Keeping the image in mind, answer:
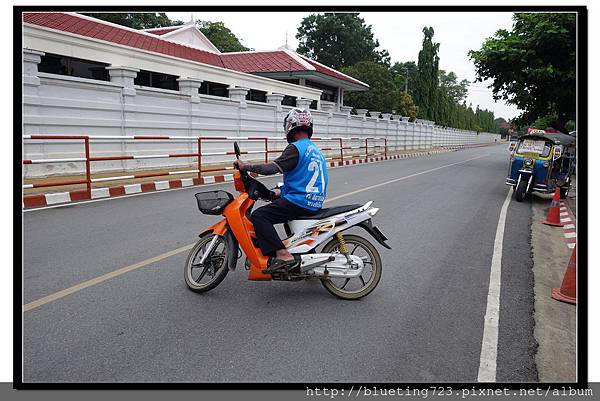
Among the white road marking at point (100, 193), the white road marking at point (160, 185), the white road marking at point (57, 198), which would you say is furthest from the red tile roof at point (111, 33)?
the white road marking at point (57, 198)

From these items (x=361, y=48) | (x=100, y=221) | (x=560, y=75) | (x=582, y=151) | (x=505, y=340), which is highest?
(x=361, y=48)

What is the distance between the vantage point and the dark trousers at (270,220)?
4156 millimetres

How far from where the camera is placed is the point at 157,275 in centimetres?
485

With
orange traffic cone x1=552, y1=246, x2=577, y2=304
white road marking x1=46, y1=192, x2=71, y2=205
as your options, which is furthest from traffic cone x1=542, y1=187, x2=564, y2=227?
white road marking x1=46, y1=192, x2=71, y2=205

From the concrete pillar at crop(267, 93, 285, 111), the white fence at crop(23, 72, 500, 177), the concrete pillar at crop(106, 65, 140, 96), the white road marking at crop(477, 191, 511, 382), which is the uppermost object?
the concrete pillar at crop(267, 93, 285, 111)

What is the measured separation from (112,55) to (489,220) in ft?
46.8

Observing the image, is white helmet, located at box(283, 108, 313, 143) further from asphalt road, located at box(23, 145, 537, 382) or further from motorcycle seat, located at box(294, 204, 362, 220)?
asphalt road, located at box(23, 145, 537, 382)

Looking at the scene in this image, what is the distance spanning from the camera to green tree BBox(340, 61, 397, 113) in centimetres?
4188

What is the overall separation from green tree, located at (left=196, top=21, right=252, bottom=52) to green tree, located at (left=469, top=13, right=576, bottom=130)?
2357cm

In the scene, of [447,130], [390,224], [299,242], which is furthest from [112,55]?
[447,130]

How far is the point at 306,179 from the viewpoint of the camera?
421 cm

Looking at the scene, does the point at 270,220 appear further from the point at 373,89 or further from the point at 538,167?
the point at 373,89

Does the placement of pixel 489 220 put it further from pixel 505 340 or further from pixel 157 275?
pixel 157 275

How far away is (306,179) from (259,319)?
1247 mm
